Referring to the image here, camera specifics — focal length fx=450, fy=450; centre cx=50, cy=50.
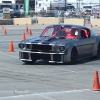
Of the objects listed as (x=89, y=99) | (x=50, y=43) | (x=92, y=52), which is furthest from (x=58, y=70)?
(x=89, y=99)

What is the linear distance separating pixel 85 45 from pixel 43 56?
200cm

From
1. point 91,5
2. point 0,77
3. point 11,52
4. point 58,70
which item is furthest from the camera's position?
point 91,5

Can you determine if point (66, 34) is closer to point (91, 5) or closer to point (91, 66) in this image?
point (91, 66)

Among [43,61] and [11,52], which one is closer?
[43,61]

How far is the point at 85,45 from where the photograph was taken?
16953 millimetres

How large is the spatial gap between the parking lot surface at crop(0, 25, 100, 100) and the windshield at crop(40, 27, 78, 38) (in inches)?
41.6

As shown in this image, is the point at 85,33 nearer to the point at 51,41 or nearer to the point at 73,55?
the point at 73,55

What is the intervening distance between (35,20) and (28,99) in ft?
143

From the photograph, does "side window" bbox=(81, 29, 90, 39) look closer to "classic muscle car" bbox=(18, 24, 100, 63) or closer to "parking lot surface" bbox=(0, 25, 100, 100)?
"classic muscle car" bbox=(18, 24, 100, 63)

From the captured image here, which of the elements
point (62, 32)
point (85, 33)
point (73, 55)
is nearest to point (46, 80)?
point (73, 55)

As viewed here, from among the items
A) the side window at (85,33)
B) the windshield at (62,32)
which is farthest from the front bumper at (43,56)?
the side window at (85,33)

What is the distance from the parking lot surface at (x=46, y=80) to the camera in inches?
393

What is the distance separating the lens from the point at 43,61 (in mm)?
16984

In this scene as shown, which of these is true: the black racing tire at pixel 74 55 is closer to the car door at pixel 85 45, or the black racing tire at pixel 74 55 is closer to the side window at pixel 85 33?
the car door at pixel 85 45
